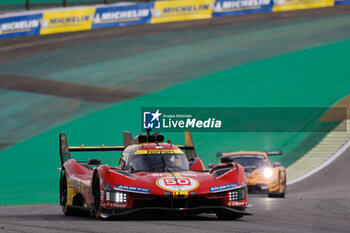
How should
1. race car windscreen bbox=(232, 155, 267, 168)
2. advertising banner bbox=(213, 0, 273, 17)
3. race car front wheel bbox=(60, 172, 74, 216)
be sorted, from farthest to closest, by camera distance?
advertising banner bbox=(213, 0, 273, 17), race car windscreen bbox=(232, 155, 267, 168), race car front wheel bbox=(60, 172, 74, 216)

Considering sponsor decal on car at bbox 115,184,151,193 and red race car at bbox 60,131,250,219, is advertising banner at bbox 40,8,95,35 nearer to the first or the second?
red race car at bbox 60,131,250,219

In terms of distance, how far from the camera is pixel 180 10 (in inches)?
1956

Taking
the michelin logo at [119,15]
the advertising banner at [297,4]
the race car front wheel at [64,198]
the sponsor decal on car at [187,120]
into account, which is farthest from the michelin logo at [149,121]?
the advertising banner at [297,4]

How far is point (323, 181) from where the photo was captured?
25.3 meters

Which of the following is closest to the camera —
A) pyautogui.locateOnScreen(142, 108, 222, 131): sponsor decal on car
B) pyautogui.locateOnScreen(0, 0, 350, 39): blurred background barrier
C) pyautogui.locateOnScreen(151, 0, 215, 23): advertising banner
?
pyautogui.locateOnScreen(142, 108, 222, 131): sponsor decal on car

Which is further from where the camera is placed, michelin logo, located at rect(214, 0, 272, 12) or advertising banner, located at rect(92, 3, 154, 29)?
michelin logo, located at rect(214, 0, 272, 12)

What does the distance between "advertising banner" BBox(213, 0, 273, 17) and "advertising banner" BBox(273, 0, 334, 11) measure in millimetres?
550

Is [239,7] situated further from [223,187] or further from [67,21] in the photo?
[223,187]

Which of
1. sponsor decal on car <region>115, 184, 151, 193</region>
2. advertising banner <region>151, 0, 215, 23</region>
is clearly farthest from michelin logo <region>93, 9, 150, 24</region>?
sponsor decal on car <region>115, 184, 151, 193</region>

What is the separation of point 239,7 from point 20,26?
48.5 feet

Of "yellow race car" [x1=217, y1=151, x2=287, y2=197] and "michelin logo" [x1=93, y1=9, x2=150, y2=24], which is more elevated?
"michelin logo" [x1=93, y1=9, x2=150, y2=24]

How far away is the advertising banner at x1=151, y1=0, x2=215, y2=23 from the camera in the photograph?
1946 inches

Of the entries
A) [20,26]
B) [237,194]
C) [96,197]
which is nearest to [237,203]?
[237,194]

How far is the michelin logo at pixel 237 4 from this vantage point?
50.1 m
